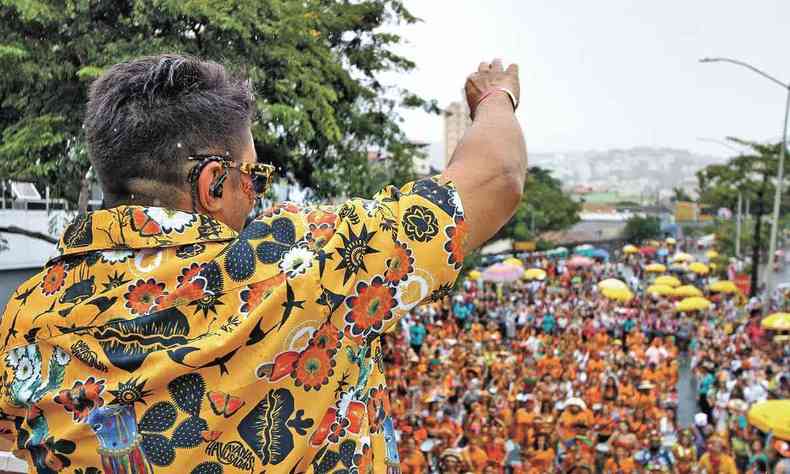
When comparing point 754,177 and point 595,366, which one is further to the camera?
point 754,177

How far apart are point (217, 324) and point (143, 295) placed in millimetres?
115

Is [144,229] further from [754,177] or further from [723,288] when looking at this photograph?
[754,177]

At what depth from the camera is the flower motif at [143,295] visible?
44.8 inches

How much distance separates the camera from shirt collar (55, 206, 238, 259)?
1158 mm

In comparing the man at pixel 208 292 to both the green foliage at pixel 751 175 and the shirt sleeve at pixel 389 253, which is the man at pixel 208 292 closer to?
the shirt sleeve at pixel 389 253

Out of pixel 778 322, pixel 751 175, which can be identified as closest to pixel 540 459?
pixel 778 322

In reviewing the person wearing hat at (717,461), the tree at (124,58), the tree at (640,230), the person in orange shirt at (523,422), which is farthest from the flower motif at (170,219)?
the tree at (640,230)

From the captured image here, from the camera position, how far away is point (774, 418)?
8.01 metres

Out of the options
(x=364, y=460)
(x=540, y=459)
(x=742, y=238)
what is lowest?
(x=742, y=238)

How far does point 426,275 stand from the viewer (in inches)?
46.2

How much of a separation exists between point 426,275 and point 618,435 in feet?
26.9

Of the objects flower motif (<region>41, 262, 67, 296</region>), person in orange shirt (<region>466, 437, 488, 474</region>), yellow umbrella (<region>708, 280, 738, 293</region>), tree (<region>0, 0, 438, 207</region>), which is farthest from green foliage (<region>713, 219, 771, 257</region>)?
flower motif (<region>41, 262, 67, 296</region>)

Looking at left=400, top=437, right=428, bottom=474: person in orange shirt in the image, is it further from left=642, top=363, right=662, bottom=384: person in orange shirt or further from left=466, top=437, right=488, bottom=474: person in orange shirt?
left=642, top=363, right=662, bottom=384: person in orange shirt

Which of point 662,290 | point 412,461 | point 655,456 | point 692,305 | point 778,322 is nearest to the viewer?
point 412,461
